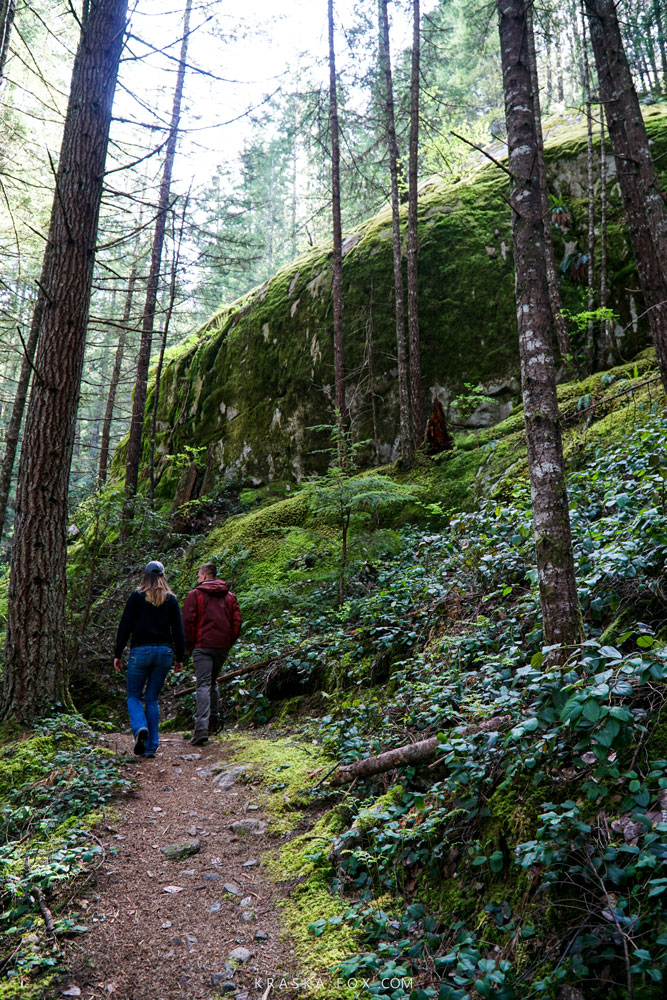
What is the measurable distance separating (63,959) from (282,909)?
3.68ft

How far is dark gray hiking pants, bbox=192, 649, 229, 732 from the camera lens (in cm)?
660

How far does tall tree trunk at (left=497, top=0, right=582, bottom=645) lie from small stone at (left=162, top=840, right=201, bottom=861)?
9.31 feet

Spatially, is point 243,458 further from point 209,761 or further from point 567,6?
point 567,6

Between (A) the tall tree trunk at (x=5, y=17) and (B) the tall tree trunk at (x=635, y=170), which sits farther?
(A) the tall tree trunk at (x=5, y=17)

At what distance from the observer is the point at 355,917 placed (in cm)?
294

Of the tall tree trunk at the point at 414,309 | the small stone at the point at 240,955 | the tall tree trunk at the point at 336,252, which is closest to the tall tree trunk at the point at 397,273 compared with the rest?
the tall tree trunk at the point at 414,309

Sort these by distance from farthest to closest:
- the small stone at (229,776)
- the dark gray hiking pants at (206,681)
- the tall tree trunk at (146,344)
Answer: the tall tree trunk at (146,344)
the dark gray hiking pants at (206,681)
the small stone at (229,776)

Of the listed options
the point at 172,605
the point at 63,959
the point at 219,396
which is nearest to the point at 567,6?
the point at 219,396

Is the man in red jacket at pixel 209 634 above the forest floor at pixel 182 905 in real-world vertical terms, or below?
above

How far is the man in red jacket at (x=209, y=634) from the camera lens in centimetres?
677

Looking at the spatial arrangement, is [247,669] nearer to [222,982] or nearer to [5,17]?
[222,982]

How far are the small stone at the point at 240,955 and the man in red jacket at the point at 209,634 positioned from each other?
3778 millimetres

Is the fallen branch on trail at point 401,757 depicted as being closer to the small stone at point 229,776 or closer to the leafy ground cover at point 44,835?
the small stone at point 229,776

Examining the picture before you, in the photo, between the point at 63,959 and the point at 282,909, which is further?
the point at 282,909
